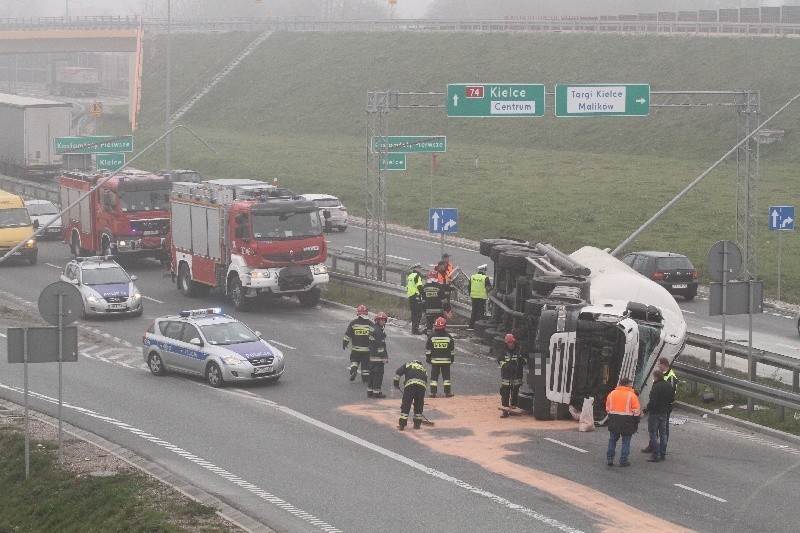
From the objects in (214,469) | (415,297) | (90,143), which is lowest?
(214,469)

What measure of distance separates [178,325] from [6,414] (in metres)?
4.39

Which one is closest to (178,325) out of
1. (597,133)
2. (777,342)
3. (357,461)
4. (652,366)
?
(357,461)

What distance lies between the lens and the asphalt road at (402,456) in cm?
1827

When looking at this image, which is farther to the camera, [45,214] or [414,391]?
[45,214]

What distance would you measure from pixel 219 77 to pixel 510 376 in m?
87.5

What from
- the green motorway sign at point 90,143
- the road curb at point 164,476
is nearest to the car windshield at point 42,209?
the green motorway sign at point 90,143

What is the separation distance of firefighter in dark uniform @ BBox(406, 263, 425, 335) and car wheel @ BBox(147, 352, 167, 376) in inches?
276

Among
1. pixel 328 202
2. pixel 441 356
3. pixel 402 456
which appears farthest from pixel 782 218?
pixel 328 202

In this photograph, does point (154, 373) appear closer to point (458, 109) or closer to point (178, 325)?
point (178, 325)

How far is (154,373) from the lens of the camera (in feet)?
96.3

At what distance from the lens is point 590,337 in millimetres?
23359

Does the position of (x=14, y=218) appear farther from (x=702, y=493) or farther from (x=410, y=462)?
(x=702, y=493)

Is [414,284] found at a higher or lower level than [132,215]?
lower

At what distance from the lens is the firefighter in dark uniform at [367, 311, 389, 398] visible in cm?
2642
